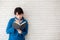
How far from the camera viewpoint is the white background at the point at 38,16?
1.76 m

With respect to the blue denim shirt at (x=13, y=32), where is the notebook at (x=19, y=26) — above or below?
above

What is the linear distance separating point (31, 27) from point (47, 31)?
0.20 meters

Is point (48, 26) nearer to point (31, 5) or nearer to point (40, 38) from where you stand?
point (40, 38)

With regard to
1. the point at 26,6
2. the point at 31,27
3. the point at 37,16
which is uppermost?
the point at 26,6

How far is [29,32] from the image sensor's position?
1816mm

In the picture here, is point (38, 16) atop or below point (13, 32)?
atop

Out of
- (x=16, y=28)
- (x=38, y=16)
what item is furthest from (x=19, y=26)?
(x=38, y=16)

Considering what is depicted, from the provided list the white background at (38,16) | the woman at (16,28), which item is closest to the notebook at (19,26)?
the woman at (16,28)

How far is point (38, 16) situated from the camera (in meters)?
1.81

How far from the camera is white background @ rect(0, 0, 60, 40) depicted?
1765mm

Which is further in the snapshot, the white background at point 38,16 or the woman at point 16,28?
the white background at point 38,16

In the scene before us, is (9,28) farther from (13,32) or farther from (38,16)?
(38,16)

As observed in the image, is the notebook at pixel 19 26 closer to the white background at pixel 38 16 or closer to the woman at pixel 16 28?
the woman at pixel 16 28

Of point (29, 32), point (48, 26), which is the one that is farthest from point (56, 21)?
point (29, 32)
